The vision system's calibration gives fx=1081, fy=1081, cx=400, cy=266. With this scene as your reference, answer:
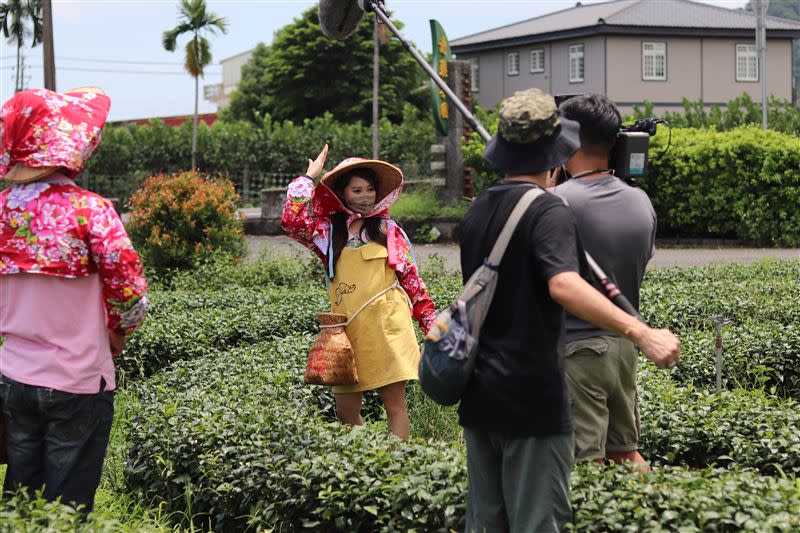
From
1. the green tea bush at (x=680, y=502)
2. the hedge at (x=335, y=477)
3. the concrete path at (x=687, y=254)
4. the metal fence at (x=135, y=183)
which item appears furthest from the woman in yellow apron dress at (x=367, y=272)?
the metal fence at (x=135, y=183)

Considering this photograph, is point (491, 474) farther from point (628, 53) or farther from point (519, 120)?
point (628, 53)

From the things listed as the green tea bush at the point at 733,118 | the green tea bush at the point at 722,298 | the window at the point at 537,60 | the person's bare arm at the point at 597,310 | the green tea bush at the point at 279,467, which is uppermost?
the window at the point at 537,60

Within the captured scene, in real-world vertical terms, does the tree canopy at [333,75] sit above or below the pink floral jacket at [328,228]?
above

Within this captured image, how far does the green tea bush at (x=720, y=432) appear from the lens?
4.65 meters

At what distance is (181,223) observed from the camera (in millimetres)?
13148

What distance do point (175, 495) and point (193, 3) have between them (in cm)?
3038

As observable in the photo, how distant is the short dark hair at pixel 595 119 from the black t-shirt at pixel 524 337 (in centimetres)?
73

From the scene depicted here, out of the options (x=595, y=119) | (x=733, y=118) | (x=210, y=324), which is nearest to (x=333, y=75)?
(x=733, y=118)

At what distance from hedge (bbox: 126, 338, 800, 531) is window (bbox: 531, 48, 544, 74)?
39751 mm

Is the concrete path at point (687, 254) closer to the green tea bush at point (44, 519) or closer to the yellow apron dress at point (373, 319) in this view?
the yellow apron dress at point (373, 319)

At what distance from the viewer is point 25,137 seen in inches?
146

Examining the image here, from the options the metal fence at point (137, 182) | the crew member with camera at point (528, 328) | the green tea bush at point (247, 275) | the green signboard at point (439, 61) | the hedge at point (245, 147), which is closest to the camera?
the crew member with camera at point (528, 328)

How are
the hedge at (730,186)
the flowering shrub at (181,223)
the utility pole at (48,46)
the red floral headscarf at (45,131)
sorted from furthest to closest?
the utility pole at (48,46), the hedge at (730,186), the flowering shrub at (181,223), the red floral headscarf at (45,131)

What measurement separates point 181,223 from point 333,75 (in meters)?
31.6
